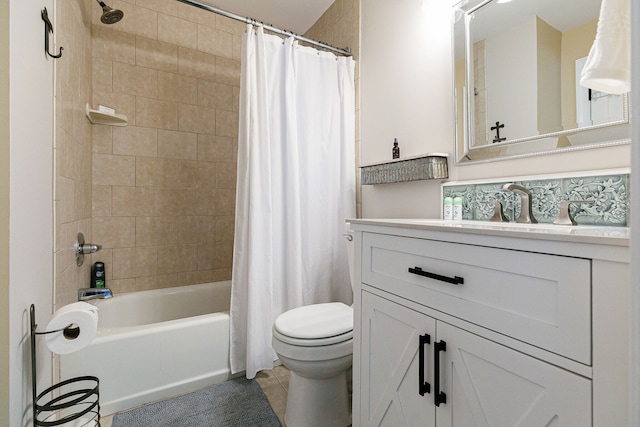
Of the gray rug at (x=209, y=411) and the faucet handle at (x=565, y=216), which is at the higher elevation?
the faucet handle at (x=565, y=216)

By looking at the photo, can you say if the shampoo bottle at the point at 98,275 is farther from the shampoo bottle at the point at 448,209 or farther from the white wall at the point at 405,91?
the shampoo bottle at the point at 448,209

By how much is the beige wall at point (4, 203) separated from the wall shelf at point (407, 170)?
1462mm

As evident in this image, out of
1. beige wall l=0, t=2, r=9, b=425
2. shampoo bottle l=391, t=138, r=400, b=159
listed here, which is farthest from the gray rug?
shampoo bottle l=391, t=138, r=400, b=159

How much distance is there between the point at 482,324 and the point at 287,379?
1.40 metres

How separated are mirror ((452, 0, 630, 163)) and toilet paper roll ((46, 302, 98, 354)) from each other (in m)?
1.60

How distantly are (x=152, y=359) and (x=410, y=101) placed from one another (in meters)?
1.92

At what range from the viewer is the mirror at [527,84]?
1.02 meters

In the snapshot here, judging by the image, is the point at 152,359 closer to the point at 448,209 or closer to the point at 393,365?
the point at 393,365

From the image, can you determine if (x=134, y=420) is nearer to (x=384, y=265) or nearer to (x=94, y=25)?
(x=384, y=265)

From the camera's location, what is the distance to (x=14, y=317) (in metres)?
0.83

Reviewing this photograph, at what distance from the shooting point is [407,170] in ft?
5.29

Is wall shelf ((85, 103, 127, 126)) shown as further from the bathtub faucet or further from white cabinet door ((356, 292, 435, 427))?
white cabinet door ((356, 292, 435, 427))

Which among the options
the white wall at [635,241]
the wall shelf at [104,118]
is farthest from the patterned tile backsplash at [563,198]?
the wall shelf at [104,118]

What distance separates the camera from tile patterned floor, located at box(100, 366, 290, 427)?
1.49 meters
